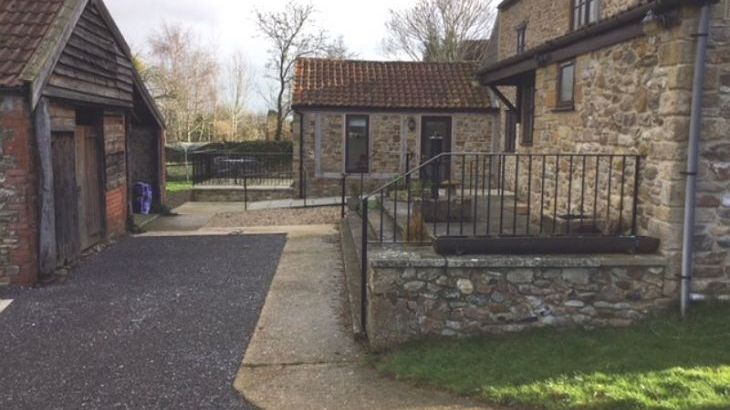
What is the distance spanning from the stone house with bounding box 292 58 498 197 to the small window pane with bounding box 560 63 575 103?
33.2ft

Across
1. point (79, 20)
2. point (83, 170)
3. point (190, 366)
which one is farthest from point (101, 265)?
point (190, 366)

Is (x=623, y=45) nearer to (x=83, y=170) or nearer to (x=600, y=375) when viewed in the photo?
(x=600, y=375)

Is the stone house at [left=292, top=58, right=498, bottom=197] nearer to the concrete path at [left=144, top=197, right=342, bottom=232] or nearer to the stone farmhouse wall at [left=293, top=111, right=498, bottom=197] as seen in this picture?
the stone farmhouse wall at [left=293, top=111, right=498, bottom=197]

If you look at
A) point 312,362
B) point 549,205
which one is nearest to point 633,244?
point 549,205

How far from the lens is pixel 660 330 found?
554 centimetres

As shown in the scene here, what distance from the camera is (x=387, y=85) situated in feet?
62.0

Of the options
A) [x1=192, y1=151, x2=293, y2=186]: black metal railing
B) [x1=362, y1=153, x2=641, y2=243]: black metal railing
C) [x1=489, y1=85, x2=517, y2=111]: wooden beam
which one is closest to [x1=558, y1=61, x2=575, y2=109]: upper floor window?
[x1=362, y1=153, x2=641, y2=243]: black metal railing

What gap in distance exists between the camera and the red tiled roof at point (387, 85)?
18.1 m

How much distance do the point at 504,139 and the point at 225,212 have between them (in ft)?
27.3

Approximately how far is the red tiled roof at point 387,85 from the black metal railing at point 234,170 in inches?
164

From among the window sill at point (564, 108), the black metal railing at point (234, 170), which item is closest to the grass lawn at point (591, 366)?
the window sill at point (564, 108)

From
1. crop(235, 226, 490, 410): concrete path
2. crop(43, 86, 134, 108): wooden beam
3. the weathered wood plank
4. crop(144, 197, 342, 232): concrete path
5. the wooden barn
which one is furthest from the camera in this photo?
crop(144, 197, 342, 232): concrete path

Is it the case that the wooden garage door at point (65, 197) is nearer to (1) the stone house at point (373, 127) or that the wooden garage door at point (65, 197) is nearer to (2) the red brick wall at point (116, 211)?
(2) the red brick wall at point (116, 211)

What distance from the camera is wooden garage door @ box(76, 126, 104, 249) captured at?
1056 centimetres
